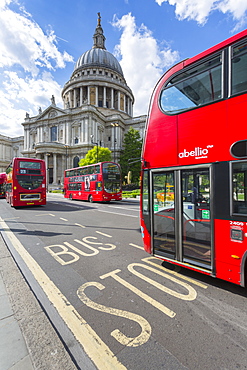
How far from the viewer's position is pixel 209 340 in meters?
2.13

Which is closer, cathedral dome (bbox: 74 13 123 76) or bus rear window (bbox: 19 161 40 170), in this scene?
bus rear window (bbox: 19 161 40 170)

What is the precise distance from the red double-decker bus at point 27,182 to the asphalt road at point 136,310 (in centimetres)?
1050

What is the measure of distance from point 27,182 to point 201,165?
14.3 m

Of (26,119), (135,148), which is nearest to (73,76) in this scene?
(26,119)

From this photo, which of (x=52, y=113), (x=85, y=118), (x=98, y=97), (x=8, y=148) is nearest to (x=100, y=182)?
(x=85, y=118)

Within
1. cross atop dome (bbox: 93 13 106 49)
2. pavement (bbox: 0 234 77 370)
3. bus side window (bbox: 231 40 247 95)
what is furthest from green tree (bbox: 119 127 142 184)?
cross atop dome (bbox: 93 13 106 49)

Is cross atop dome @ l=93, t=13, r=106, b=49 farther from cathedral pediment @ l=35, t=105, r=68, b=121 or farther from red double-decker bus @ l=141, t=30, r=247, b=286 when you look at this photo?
red double-decker bus @ l=141, t=30, r=247, b=286

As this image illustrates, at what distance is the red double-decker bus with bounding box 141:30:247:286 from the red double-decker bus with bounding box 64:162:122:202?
13377mm

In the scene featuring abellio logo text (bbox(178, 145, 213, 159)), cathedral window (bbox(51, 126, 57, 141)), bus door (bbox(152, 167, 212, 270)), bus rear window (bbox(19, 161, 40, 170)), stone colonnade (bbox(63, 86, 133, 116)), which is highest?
stone colonnade (bbox(63, 86, 133, 116))

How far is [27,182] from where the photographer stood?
14.3m

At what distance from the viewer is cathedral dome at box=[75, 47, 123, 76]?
6544 centimetres

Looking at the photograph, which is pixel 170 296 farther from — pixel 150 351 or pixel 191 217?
pixel 191 217

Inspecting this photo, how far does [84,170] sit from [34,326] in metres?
18.4

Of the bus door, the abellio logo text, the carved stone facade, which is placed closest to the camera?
the abellio logo text
